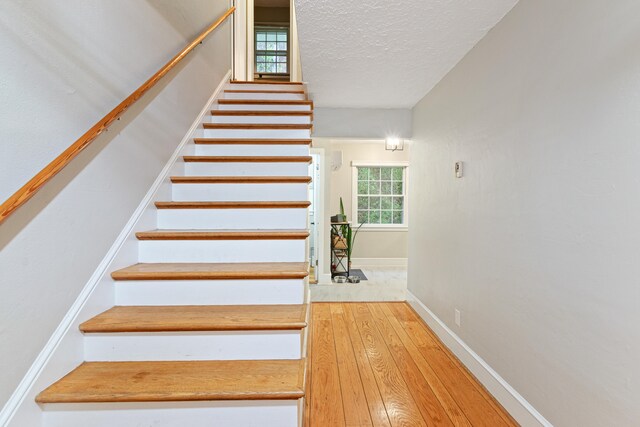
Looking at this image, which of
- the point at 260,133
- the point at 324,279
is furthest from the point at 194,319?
the point at 324,279

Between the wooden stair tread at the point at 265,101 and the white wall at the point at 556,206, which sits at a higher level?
the wooden stair tread at the point at 265,101

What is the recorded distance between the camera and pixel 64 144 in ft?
4.50

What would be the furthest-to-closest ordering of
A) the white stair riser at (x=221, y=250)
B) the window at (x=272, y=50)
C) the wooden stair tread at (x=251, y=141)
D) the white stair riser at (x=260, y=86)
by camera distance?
the window at (x=272, y=50), the white stair riser at (x=260, y=86), the wooden stair tread at (x=251, y=141), the white stair riser at (x=221, y=250)

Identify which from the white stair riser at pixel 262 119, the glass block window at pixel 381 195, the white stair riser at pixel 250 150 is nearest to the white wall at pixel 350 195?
the glass block window at pixel 381 195

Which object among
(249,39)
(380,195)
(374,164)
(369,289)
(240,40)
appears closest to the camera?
(369,289)

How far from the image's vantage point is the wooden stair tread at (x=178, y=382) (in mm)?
1252

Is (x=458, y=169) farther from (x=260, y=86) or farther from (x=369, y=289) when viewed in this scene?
(x=260, y=86)

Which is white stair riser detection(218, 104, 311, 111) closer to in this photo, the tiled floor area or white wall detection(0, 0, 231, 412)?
white wall detection(0, 0, 231, 412)

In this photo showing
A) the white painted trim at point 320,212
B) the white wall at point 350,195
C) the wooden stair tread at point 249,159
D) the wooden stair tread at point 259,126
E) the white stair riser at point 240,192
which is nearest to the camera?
the white stair riser at point 240,192

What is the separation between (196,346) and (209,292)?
0.28m

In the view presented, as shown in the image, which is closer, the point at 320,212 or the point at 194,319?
the point at 194,319

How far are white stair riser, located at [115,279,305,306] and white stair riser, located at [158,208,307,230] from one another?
512 millimetres

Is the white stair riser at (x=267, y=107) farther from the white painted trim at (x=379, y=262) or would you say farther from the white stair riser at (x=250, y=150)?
the white painted trim at (x=379, y=262)

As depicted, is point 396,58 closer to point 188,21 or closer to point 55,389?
point 188,21
